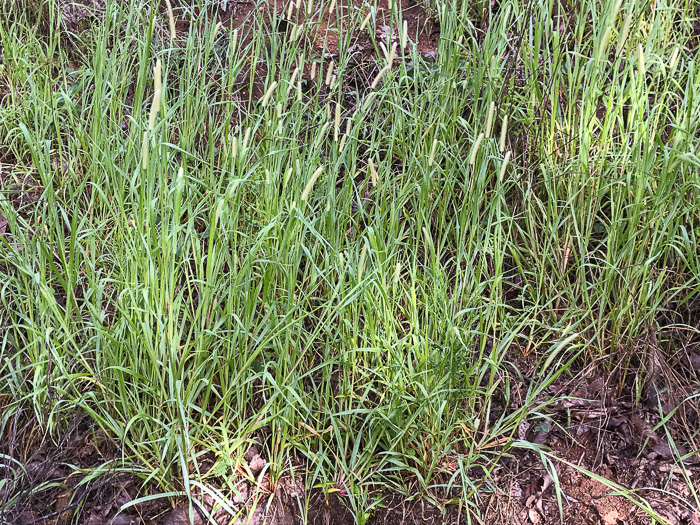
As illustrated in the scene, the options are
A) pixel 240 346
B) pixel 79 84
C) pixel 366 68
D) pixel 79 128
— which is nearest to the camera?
pixel 240 346

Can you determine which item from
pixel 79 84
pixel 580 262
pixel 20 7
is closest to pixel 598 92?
pixel 580 262

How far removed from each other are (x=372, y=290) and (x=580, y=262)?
0.81 m

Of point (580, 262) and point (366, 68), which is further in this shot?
point (366, 68)

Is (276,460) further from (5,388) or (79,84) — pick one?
(79,84)

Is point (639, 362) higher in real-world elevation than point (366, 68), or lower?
lower

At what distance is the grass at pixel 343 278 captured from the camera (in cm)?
178

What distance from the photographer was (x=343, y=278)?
1.88m

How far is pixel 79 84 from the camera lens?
275 cm

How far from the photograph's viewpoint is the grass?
5.84 feet

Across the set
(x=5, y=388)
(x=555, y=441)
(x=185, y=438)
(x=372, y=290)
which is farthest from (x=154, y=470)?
(x=555, y=441)

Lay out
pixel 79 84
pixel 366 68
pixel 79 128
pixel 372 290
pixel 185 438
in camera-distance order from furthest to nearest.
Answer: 1. pixel 366 68
2. pixel 79 84
3. pixel 79 128
4. pixel 372 290
5. pixel 185 438

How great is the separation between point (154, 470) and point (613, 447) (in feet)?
4.70

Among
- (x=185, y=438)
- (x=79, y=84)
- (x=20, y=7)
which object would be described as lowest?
(x=185, y=438)

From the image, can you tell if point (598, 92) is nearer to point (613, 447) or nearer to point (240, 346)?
point (613, 447)
